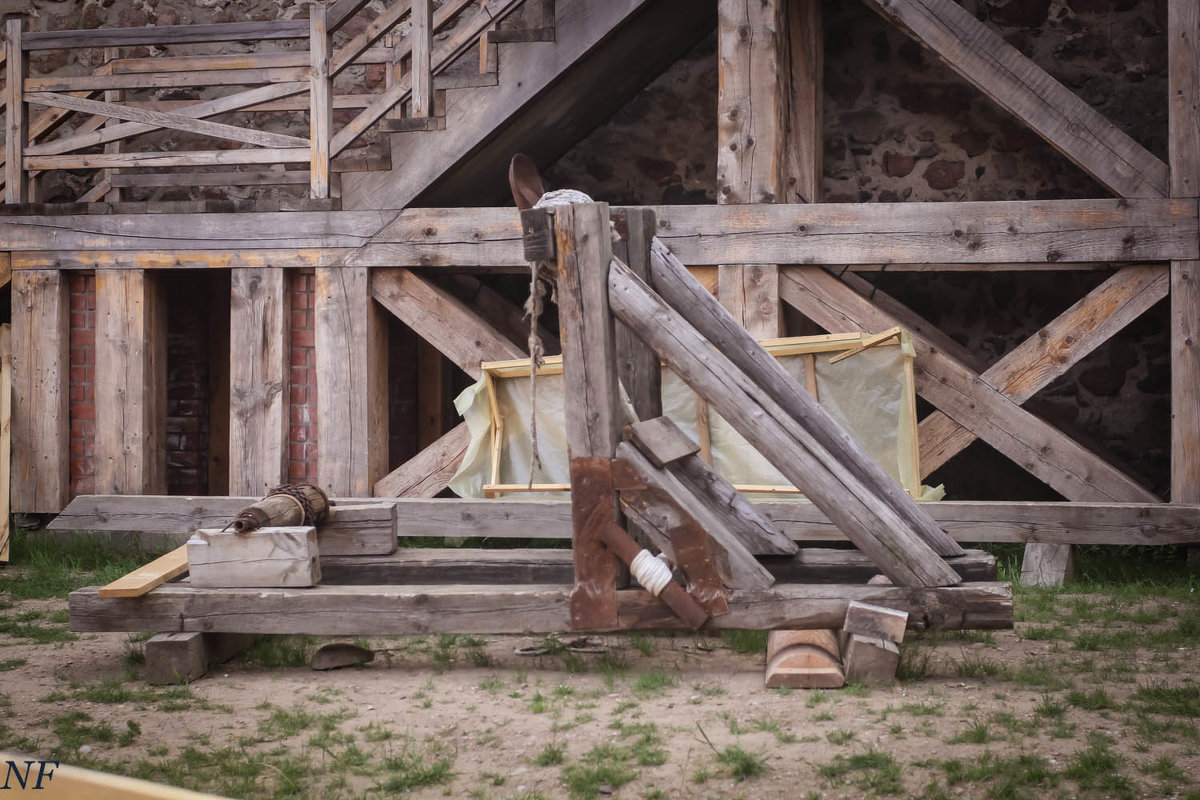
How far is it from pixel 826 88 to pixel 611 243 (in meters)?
3.78

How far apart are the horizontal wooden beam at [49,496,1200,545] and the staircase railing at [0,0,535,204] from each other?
178 centimetres

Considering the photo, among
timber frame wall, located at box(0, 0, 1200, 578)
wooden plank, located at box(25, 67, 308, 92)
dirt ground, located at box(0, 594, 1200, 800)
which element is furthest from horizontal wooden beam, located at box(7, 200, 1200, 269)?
dirt ground, located at box(0, 594, 1200, 800)

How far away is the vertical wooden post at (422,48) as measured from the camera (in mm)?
5836

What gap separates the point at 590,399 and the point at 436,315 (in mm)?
2483

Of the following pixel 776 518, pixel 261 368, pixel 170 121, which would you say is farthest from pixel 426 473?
pixel 170 121

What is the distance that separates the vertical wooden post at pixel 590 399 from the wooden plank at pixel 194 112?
2867 millimetres

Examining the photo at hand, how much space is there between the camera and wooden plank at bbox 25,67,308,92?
255 inches

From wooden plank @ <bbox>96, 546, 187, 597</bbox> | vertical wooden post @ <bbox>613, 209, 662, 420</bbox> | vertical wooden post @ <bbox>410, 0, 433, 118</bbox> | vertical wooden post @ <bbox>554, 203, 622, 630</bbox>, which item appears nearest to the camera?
vertical wooden post @ <bbox>554, 203, 622, 630</bbox>

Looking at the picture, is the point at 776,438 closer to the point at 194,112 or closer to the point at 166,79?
the point at 194,112

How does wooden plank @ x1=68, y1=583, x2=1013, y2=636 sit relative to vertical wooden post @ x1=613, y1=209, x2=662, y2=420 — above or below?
below

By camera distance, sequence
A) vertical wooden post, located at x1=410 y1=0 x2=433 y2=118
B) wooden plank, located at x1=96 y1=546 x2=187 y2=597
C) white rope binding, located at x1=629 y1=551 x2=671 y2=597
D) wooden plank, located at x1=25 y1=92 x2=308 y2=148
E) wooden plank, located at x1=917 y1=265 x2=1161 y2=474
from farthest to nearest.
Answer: wooden plank, located at x1=25 y1=92 x2=308 y2=148 < vertical wooden post, located at x1=410 y1=0 x2=433 y2=118 < wooden plank, located at x1=917 y1=265 x2=1161 y2=474 < wooden plank, located at x1=96 y1=546 x2=187 y2=597 < white rope binding, located at x1=629 y1=551 x2=671 y2=597

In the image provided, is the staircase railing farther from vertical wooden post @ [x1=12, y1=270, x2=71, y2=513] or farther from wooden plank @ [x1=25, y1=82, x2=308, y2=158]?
vertical wooden post @ [x1=12, y1=270, x2=71, y2=513]

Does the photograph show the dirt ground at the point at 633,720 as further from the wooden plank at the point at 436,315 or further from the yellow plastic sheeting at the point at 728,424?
the wooden plank at the point at 436,315

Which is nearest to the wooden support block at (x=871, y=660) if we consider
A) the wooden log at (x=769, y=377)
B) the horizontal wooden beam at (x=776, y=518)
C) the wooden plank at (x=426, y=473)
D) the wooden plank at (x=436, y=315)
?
the wooden log at (x=769, y=377)
